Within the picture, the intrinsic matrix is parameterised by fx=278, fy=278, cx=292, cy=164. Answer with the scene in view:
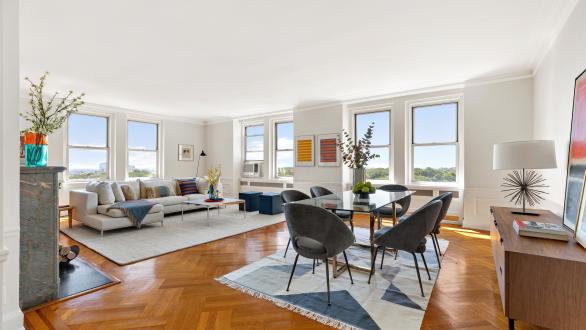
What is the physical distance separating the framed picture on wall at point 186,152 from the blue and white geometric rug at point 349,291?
19.9ft

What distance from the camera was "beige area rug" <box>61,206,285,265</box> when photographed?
3.52 metres

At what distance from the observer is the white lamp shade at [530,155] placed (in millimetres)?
2496

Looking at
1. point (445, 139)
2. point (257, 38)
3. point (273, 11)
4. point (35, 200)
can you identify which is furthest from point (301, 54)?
point (445, 139)

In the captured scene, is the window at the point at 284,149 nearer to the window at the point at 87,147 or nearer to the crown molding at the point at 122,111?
the crown molding at the point at 122,111

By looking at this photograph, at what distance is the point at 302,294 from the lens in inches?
94.6

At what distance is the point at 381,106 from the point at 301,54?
293 centimetres

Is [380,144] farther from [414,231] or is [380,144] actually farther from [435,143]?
[414,231]

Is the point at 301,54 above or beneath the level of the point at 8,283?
above

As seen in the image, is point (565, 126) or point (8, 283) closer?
point (8, 283)

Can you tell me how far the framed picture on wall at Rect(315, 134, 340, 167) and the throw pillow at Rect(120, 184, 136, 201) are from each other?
404cm

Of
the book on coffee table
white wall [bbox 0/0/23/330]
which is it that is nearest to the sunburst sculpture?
the book on coffee table

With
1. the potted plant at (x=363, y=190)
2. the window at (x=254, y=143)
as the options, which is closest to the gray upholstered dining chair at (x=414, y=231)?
the potted plant at (x=363, y=190)

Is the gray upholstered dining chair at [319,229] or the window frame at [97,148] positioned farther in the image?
the window frame at [97,148]

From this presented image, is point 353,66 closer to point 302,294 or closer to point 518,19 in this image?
point 518,19
